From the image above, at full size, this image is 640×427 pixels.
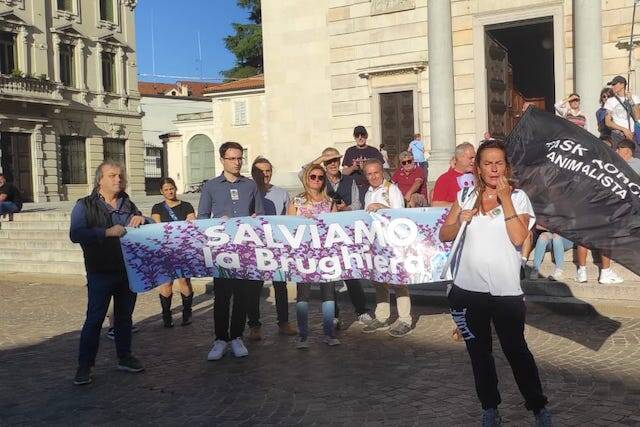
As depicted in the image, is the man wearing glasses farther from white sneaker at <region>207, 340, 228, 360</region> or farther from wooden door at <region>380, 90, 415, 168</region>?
wooden door at <region>380, 90, 415, 168</region>

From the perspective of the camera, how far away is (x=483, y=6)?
1925 cm

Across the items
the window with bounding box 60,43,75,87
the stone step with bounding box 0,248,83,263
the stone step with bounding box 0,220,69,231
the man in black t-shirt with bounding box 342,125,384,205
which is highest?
the window with bounding box 60,43,75,87

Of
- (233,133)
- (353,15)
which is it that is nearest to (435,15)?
(353,15)

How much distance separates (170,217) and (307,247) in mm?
2208

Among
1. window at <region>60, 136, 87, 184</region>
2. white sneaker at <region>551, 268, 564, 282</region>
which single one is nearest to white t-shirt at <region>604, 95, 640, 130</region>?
white sneaker at <region>551, 268, 564, 282</region>

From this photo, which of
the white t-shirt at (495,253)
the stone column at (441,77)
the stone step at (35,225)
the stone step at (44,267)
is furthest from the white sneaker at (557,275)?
the stone step at (35,225)

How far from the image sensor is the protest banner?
715cm

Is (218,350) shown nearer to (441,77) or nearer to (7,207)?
(441,77)

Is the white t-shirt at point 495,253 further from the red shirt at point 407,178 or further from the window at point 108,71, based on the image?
the window at point 108,71

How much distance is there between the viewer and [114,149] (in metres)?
43.9

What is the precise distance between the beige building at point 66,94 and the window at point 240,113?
7.18 m

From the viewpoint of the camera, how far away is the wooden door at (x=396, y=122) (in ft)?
67.7

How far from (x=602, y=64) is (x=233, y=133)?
117 ft

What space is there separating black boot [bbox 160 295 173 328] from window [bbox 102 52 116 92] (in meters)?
37.1
